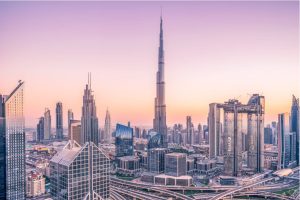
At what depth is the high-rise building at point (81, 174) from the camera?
5375 millimetres

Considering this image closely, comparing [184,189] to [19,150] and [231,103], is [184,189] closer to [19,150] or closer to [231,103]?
[231,103]

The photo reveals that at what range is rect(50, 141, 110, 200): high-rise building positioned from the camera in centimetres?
538

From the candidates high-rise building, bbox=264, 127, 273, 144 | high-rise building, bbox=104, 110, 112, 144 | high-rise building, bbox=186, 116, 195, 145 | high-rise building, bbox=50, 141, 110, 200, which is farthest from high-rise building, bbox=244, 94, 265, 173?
high-rise building, bbox=50, 141, 110, 200

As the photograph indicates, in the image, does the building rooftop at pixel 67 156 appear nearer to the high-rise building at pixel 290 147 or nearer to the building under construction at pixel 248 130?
the building under construction at pixel 248 130

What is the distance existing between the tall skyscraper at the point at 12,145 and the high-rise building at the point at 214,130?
10.6m

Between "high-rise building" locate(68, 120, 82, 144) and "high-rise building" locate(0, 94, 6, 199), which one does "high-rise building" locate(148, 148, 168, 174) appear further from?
"high-rise building" locate(0, 94, 6, 199)

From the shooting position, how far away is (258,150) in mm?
13227

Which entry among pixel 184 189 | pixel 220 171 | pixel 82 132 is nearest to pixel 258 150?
pixel 220 171

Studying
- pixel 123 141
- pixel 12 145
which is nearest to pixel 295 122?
pixel 123 141

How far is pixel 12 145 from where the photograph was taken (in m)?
6.72

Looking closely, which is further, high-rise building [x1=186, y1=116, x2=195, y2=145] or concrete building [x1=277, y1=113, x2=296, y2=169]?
high-rise building [x1=186, y1=116, x2=195, y2=145]

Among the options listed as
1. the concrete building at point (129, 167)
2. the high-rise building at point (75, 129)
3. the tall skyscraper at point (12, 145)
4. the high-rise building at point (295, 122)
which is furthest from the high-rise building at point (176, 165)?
the tall skyscraper at point (12, 145)

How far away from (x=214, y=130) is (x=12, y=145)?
1098 cm

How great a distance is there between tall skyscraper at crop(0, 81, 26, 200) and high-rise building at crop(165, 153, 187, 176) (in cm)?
631
